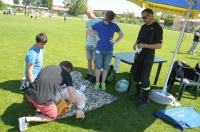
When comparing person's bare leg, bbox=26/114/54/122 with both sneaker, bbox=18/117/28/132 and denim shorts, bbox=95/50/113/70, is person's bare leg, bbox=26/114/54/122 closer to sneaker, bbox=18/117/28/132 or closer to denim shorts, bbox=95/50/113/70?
sneaker, bbox=18/117/28/132

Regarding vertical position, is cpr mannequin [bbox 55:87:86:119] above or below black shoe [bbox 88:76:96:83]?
above

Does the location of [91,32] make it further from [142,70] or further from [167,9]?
[167,9]

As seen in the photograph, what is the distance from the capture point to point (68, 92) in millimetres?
4848

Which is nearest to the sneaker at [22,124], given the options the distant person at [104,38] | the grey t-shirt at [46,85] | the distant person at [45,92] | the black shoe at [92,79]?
the distant person at [45,92]

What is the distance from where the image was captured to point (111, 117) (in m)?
5.34

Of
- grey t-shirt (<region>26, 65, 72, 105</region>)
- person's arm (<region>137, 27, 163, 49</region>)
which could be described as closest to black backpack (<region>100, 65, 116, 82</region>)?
person's arm (<region>137, 27, 163, 49</region>)

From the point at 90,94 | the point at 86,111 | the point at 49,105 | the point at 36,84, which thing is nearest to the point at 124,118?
the point at 86,111

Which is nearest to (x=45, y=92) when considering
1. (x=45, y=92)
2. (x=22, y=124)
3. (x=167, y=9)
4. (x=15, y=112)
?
(x=45, y=92)

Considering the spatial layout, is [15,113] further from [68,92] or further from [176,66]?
[176,66]

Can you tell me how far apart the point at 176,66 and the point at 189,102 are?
3.43 feet

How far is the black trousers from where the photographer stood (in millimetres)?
5926

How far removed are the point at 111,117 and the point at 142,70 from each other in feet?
4.72

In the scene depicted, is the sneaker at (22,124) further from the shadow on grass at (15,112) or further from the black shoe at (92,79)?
the black shoe at (92,79)

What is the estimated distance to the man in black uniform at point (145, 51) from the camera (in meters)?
5.64
